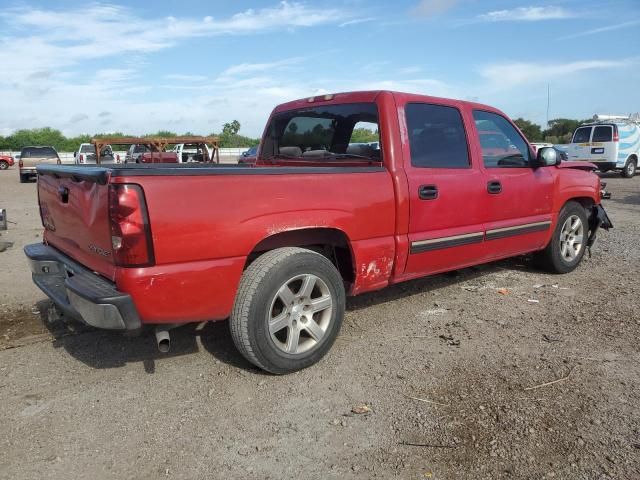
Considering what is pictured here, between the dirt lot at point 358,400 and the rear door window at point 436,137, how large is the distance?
1311mm

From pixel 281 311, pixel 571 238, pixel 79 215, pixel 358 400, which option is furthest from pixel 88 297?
pixel 571 238

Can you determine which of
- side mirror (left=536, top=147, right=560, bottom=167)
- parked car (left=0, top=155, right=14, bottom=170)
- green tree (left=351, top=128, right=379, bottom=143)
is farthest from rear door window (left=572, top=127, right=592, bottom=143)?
parked car (left=0, top=155, right=14, bottom=170)

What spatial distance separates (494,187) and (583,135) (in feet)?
58.4

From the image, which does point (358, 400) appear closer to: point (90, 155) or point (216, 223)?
point (216, 223)

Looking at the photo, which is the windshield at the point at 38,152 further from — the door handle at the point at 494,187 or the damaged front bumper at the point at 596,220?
the door handle at the point at 494,187

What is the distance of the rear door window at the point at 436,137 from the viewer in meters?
4.04

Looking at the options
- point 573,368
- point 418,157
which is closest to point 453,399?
point 573,368

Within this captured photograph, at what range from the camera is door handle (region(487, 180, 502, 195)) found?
14.7ft

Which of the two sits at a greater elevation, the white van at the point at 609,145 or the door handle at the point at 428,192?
the white van at the point at 609,145

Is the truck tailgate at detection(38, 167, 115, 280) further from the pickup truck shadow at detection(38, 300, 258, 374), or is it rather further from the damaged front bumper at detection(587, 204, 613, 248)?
the damaged front bumper at detection(587, 204, 613, 248)

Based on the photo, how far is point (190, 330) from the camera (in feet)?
13.6

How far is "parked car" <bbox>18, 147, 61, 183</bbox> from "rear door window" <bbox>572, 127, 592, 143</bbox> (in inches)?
831

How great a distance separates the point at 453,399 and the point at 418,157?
1.84 m

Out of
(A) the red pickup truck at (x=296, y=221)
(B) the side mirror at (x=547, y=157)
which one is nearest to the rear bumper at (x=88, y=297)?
(A) the red pickup truck at (x=296, y=221)
